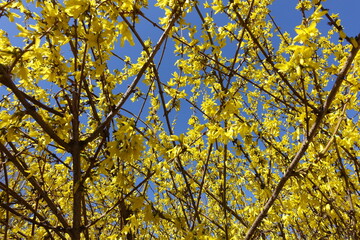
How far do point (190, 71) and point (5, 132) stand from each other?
169cm

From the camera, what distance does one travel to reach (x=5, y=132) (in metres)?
1.53

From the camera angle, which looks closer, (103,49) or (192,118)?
(103,49)

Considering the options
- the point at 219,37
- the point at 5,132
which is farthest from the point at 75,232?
the point at 219,37

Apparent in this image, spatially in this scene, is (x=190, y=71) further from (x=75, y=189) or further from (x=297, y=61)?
(x=75, y=189)

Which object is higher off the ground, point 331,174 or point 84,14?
point 84,14

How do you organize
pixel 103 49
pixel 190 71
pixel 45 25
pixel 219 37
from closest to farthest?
pixel 45 25, pixel 103 49, pixel 219 37, pixel 190 71

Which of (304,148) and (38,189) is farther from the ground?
A: (304,148)

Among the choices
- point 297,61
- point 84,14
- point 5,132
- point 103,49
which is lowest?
point 5,132

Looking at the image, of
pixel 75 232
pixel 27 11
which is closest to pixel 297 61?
pixel 75 232

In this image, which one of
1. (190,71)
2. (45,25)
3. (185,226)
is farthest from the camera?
(190,71)

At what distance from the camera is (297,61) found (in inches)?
60.6

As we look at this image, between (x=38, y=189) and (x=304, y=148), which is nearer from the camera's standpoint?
(x=38, y=189)

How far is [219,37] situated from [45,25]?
1253 mm

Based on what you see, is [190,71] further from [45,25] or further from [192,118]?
[45,25]
